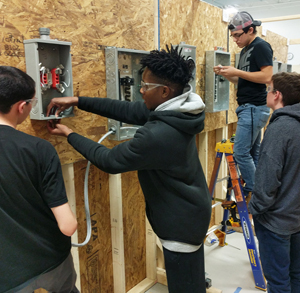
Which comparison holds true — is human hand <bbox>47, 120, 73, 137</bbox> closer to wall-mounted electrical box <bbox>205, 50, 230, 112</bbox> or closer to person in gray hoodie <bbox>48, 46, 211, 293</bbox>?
person in gray hoodie <bbox>48, 46, 211, 293</bbox>

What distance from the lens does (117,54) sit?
188 cm

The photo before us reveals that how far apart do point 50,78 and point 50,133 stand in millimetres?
282

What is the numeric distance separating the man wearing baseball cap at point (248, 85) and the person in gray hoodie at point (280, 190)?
0.65 metres

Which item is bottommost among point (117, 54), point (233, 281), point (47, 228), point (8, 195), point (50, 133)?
point (233, 281)

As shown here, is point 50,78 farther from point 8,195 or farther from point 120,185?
point 120,185

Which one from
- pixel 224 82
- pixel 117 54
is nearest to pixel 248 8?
pixel 224 82

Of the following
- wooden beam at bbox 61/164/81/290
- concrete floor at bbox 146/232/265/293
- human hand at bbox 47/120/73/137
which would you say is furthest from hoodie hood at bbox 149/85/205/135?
concrete floor at bbox 146/232/265/293

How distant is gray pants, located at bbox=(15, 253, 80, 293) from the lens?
1.19m

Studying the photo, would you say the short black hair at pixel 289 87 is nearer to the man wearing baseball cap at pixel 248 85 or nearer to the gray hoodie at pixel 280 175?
the gray hoodie at pixel 280 175

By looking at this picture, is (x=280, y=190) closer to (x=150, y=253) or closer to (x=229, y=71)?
Result: (x=229, y=71)

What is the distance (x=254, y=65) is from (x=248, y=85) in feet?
0.54

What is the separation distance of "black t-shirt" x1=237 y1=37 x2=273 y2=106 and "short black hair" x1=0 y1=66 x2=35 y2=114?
6.10 ft

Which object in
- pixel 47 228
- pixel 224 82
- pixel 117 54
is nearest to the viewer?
pixel 47 228

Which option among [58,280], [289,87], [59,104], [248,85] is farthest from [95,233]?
[248,85]
